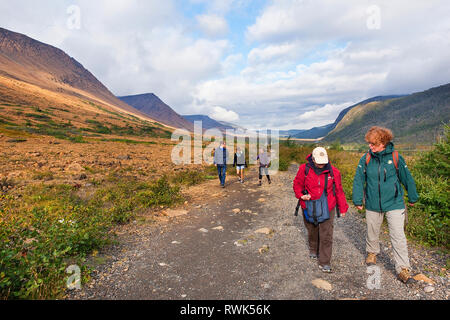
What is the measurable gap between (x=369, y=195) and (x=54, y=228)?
494 centimetres

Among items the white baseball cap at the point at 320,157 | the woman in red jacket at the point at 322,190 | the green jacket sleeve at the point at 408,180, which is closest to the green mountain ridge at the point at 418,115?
the green jacket sleeve at the point at 408,180

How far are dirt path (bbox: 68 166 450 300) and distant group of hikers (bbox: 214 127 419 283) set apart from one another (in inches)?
15.2

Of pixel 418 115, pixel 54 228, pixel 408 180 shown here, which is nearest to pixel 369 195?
pixel 408 180

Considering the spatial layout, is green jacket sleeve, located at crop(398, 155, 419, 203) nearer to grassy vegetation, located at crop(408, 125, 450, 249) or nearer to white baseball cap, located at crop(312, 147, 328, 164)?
white baseball cap, located at crop(312, 147, 328, 164)

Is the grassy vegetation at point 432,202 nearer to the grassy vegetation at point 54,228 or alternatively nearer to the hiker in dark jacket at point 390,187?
the hiker in dark jacket at point 390,187

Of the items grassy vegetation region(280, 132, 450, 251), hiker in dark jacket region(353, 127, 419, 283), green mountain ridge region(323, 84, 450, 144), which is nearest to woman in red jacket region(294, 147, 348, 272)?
hiker in dark jacket region(353, 127, 419, 283)

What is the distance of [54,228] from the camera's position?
360 centimetres

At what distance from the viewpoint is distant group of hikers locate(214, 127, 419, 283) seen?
3596 millimetres

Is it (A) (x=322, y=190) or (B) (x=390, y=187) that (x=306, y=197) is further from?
(B) (x=390, y=187)

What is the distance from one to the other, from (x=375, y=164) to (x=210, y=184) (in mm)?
8695

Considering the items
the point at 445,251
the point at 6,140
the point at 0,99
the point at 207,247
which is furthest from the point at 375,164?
the point at 0,99

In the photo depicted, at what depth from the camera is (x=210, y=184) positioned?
11781mm

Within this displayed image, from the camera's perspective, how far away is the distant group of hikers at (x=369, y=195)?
3.60 meters
